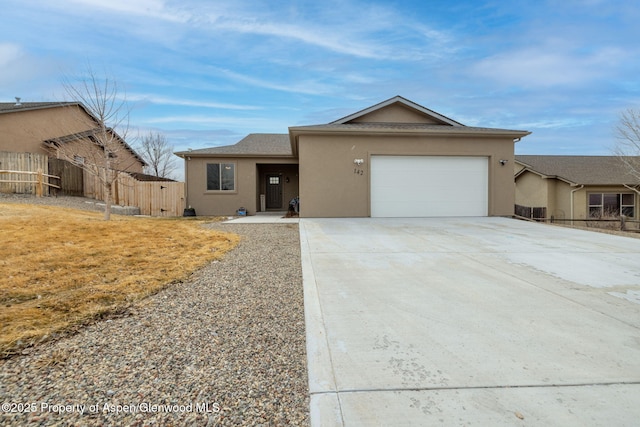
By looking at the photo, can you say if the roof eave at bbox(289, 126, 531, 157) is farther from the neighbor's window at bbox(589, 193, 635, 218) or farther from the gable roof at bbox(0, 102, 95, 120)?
the gable roof at bbox(0, 102, 95, 120)

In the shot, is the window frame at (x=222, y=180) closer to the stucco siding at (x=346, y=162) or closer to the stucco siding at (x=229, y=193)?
the stucco siding at (x=229, y=193)

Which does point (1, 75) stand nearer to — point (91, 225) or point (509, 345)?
point (91, 225)

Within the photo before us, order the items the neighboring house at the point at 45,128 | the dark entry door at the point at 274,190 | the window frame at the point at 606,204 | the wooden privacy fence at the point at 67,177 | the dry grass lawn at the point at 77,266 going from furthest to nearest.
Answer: the window frame at the point at 606,204 < the dark entry door at the point at 274,190 < the neighboring house at the point at 45,128 < the wooden privacy fence at the point at 67,177 < the dry grass lawn at the point at 77,266

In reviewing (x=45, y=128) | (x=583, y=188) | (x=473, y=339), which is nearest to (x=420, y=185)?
(x=473, y=339)

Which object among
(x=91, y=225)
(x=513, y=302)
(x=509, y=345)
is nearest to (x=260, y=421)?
(x=509, y=345)

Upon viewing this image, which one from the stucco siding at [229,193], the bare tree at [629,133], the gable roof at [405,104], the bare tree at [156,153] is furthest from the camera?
the bare tree at [156,153]

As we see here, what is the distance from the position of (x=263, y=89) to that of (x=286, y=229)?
39.8 ft

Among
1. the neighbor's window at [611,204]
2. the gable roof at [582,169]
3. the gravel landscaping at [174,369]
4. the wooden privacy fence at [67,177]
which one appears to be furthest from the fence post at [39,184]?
the neighbor's window at [611,204]

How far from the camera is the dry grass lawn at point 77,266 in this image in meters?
3.20

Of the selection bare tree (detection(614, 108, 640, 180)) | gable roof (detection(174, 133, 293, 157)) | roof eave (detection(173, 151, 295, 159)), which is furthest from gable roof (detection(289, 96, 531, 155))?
bare tree (detection(614, 108, 640, 180))

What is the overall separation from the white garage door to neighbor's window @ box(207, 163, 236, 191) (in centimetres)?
711

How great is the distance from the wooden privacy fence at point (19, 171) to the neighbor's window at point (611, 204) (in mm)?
28993

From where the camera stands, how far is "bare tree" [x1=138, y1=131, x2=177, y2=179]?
3478cm

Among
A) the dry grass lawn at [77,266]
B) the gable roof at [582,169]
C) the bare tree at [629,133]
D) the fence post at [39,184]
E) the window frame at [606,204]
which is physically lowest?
the dry grass lawn at [77,266]
